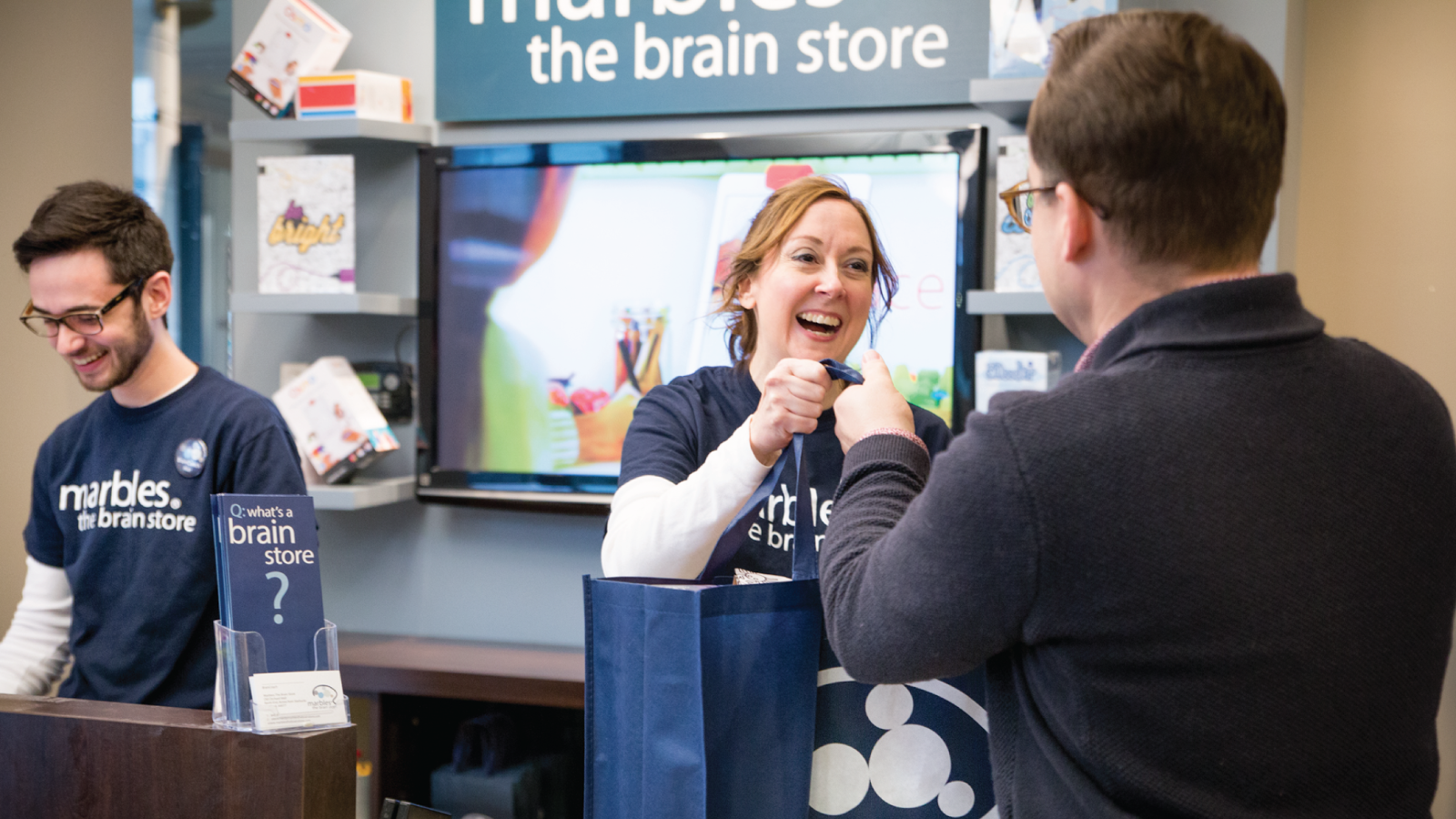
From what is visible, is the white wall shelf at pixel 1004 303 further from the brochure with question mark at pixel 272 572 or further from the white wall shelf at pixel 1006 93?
the brochure with question mark at pixel 272 572

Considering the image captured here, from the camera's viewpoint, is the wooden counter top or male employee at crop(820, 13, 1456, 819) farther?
the wooden counter top

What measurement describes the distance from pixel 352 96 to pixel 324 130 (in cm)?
12

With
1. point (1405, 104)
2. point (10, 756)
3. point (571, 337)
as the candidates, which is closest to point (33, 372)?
point (571, 337)

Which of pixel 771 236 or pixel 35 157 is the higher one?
pixel 35 157

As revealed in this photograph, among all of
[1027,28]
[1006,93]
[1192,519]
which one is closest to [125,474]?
[1192,519]

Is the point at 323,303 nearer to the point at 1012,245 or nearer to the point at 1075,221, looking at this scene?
the point at 1012,245

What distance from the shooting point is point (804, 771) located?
1.16m

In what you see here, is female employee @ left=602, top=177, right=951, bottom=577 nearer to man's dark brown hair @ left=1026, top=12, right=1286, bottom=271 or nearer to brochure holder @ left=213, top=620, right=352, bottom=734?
brochure holder @ left=213, top=620, right=352, bottom=734

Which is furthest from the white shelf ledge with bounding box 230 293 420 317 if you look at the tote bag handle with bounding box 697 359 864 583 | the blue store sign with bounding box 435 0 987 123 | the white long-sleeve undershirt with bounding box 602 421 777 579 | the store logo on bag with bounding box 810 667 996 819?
the store logo on bag with bounding box 810 667 996 819

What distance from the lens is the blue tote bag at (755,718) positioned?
1.11 meters

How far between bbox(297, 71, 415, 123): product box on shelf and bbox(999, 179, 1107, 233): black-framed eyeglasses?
92.1 inches

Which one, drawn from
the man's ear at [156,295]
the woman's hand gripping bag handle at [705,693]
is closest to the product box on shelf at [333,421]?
the man's ear at [156,295]

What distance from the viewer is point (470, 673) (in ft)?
8.96

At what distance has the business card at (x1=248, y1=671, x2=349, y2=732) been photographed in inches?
49.1
